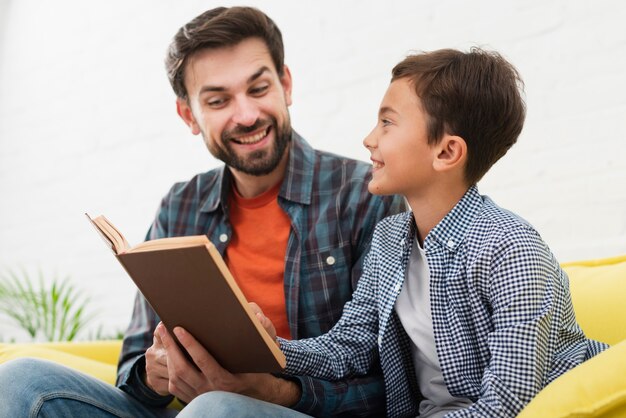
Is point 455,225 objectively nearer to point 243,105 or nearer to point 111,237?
point 111,237

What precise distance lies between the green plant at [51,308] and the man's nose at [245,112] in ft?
5.61

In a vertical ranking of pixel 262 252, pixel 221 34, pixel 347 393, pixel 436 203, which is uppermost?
pixel 221 34

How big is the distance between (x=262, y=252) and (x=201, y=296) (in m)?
0.60

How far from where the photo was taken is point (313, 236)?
1.73 meters

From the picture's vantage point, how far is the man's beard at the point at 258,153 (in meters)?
1.83

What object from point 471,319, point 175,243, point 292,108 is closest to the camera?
point 175,243

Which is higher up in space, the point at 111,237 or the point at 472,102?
the point at 472,102

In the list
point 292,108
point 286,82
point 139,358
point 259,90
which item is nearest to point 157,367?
point 139,358

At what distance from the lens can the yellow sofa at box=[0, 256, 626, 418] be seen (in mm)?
999

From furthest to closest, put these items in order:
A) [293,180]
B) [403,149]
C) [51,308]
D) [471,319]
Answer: [51,308]
[293,180]
[403,149]
[471,319]

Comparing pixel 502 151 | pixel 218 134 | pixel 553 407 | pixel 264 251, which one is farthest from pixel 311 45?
pixel 553 407

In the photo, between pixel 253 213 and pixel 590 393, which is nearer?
pixel 590 393

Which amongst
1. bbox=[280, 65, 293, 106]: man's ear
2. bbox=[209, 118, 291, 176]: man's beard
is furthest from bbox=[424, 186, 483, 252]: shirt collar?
bbox=[280, 65, 293, 106]: man's ear

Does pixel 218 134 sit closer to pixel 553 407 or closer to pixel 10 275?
pixel 553 407
